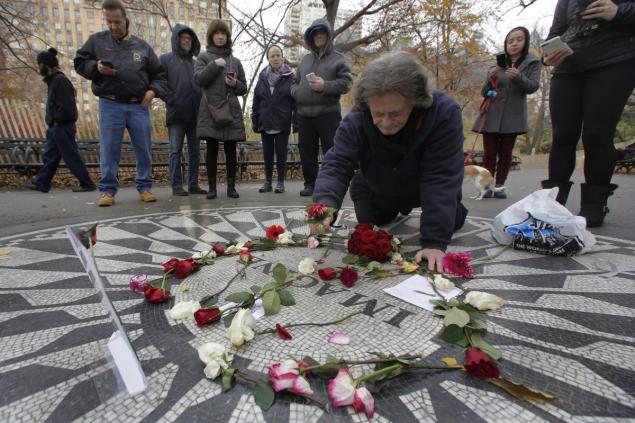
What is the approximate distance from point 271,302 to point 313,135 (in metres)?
3.27

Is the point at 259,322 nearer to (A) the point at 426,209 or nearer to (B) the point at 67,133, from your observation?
(A) the point at 426,209

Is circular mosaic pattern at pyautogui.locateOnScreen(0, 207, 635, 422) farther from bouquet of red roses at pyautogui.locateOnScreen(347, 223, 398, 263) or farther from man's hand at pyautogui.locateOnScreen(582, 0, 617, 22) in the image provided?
man's hand at pyautogui.locateOnScreen(582, 0, 617, 22)

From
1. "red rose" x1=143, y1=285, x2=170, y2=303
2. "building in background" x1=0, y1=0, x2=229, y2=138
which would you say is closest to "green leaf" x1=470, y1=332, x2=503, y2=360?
"red rose" x1=143, y1=285, x2=170, y2=303

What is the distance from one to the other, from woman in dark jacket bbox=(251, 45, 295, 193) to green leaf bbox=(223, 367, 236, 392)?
399 centimetres

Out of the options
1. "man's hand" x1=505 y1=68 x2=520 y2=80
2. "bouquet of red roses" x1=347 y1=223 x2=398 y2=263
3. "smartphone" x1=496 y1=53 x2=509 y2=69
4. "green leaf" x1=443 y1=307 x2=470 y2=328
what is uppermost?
"smartphone" x1=496 y1=53 x2=509 y2=69

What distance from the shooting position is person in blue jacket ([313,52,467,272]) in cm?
149

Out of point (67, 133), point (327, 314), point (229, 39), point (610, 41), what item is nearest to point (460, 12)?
point (229, 39)

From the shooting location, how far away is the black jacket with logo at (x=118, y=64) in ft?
11.4

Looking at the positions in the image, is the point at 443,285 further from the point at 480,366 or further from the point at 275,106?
the point at 275,106

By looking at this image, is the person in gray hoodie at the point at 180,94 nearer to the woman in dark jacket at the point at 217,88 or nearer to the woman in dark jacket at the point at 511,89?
the woman in dark jacket at the point at 217,88

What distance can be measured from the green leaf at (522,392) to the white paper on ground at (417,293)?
410mm

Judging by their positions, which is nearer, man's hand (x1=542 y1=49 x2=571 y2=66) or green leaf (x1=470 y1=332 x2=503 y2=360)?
green leaf (x1=470 y1=332 x2=503 y2=360)

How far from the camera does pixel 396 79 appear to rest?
4.72 ft

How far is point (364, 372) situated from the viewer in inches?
36.4
